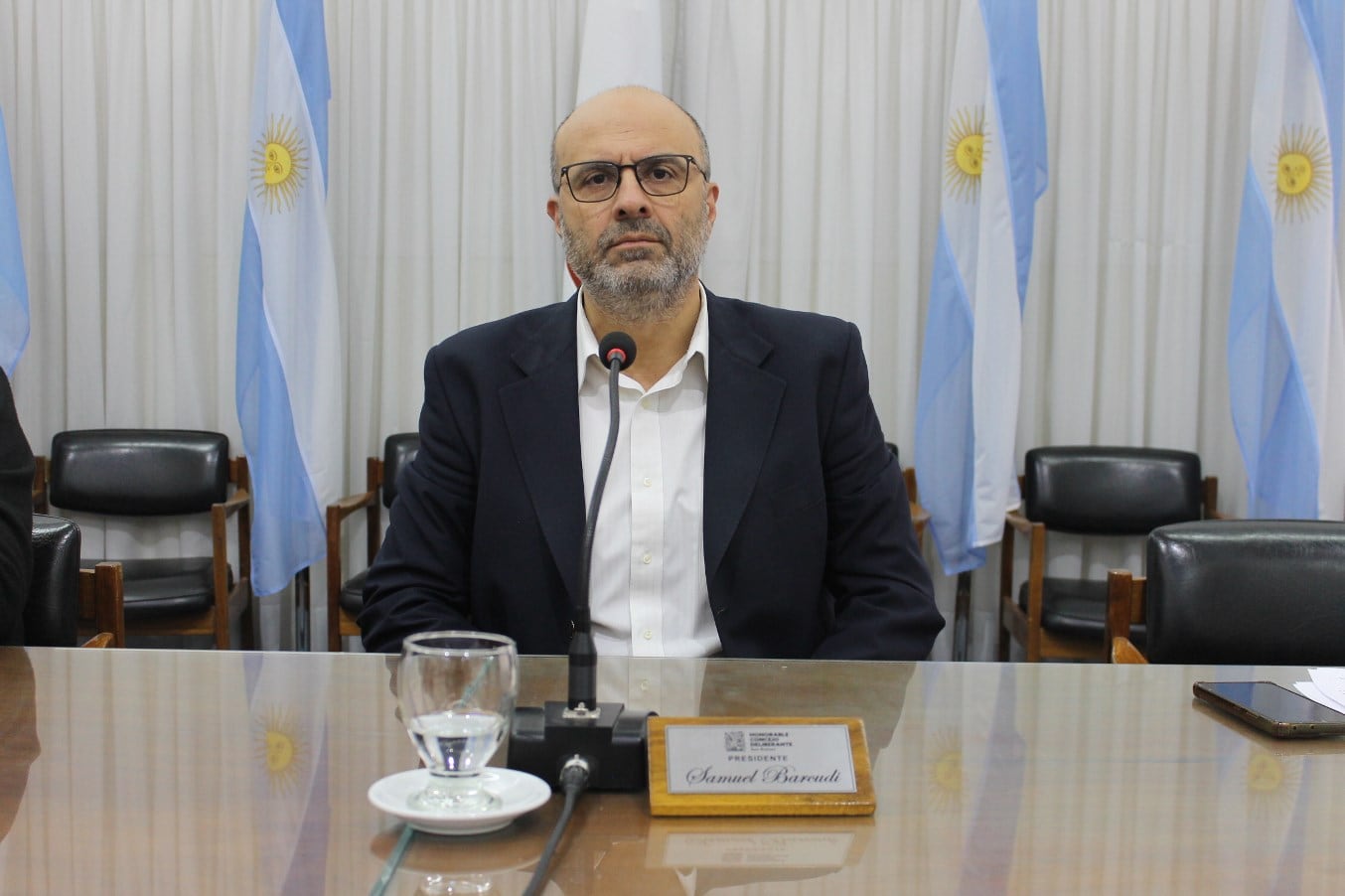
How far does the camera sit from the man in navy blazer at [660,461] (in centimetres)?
208

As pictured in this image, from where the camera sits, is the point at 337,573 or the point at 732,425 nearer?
the point at 732,425

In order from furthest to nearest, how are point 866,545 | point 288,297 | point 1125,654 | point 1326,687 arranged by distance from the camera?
point 288,297 < point 866,545 < point 1125,654 < point 1326,687

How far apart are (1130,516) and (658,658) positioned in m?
3.00

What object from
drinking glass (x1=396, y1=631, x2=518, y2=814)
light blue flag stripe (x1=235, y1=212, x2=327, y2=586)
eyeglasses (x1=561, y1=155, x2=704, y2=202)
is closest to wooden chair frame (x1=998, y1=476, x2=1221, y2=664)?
eyeglasses (x1=561, y1=155, x2=704, y2=202)

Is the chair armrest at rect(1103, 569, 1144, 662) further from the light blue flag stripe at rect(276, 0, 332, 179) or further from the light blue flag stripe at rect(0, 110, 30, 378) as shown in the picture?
the light blue flag stripe at rect(0, 110, 30, 378)

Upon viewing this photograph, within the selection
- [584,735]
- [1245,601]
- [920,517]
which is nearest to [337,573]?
[920,517]

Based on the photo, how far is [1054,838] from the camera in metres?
1.10

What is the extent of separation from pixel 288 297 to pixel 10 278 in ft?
3.02

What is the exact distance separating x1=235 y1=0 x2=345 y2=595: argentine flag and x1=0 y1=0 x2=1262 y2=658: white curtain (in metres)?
0.32

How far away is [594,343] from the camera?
2.26 m

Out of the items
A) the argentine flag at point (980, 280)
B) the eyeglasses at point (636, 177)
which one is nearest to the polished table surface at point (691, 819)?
the eyeglasses at point (636, 177)

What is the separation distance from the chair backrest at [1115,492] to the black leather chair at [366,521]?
2161mm

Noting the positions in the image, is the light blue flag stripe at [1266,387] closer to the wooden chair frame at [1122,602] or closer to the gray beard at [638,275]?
the wooden chair frame at [1122,602]

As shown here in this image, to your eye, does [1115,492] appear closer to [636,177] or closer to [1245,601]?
[1245,601]
